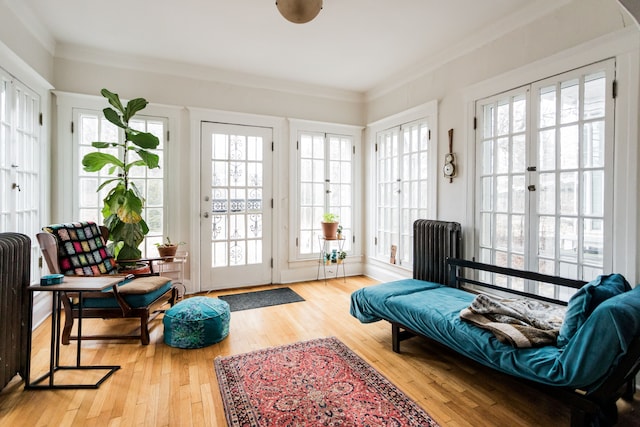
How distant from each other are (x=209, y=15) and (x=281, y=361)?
9.81 feet

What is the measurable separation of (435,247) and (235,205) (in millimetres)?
2564

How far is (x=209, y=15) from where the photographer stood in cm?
298

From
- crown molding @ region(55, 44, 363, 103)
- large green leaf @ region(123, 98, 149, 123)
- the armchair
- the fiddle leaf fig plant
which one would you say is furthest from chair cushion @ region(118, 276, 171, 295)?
crown molding @ region(55, 44, 363, 103)

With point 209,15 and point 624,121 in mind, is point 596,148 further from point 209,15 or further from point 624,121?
point 209,15

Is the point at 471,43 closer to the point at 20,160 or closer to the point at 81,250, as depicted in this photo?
the point at 81,250

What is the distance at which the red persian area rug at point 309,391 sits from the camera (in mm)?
1792

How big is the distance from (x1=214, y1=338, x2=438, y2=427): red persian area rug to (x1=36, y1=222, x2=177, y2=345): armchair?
825mm

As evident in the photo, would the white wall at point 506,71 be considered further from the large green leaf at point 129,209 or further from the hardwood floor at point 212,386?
the large green leaf at point 129,209

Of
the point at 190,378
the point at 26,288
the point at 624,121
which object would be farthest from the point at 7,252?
the point at 624,121

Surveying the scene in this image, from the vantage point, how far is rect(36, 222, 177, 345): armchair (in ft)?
8.49

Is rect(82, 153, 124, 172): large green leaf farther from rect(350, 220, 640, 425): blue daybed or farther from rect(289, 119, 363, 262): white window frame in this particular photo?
rect(350, 220, 640, 425): blue daybed

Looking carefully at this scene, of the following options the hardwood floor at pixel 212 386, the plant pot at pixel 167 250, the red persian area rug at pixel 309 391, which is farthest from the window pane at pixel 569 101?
the plant pot at pixel 167 250

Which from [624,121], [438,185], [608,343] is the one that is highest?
[624,121]

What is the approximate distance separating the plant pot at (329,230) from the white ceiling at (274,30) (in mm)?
2019
